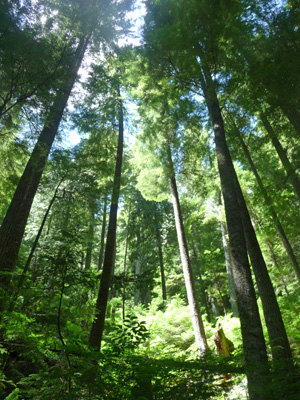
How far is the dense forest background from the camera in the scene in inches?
113

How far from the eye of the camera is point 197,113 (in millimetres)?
7941

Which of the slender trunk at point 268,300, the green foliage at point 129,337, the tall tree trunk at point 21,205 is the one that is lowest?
the green foliage at point 129,337

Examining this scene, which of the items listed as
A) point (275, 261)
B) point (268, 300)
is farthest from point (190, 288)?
point (275, 261)

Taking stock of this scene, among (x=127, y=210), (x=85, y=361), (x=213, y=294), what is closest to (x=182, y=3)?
(x=85, y=361)

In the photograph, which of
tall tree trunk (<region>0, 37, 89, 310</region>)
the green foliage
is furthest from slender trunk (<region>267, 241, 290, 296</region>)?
tall tree trunk (<region>0, 37, 89, 310</region>)

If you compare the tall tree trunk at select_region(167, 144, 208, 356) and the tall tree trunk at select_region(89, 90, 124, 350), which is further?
the tall tree trunk at select_region(167, 144, 208, 356)

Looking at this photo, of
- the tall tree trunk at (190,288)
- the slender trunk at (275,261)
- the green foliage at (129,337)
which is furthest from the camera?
the slender trunk at (275,261)

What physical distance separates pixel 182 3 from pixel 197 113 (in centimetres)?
303

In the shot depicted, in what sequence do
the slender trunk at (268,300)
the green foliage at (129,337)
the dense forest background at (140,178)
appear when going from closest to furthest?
the dense forest background at (140,178) → the green foliage at (129,337) → the slender trunk at (268,300)

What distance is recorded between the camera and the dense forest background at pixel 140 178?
287 centimetres

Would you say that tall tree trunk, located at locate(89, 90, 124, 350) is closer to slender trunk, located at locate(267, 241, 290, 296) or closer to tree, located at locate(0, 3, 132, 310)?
tree, located at locate(0, 3, 132, 310)

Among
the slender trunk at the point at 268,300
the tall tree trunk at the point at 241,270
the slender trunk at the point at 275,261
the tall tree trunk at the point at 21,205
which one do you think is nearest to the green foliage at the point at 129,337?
the tall tree trunk at the point at 241,270

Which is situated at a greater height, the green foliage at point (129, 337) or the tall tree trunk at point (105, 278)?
the tall tree trunk at point (105, 278)

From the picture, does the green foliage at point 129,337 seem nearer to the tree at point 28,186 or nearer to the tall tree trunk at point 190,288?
the tree at point 28,186
